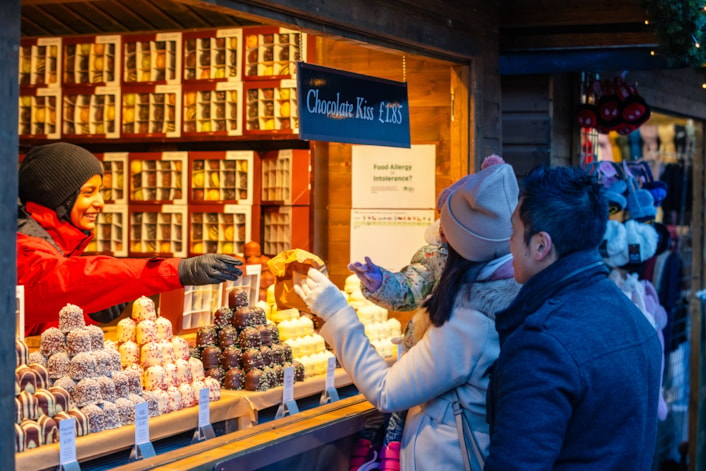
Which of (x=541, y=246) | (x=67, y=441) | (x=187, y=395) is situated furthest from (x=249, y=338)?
(x=541, y=246)

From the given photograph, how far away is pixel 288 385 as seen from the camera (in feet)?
12.6

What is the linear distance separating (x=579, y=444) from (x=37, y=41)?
17.9 feet

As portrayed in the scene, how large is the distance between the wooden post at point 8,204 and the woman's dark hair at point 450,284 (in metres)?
1.22

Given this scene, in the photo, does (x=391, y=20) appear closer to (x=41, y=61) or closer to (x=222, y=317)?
(x=222, y=317)

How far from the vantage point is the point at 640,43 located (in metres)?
5.52

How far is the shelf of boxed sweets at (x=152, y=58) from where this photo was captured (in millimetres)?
6180

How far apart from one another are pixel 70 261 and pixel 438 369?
5.17 ft

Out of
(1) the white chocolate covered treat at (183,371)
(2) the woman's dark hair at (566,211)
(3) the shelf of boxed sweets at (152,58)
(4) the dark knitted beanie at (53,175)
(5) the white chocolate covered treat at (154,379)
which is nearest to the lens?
(2) the woman's dark hair at (566,211)

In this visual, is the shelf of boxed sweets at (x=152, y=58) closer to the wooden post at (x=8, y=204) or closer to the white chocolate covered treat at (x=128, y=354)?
the white chocolate covered treat at (x=128, y=354)

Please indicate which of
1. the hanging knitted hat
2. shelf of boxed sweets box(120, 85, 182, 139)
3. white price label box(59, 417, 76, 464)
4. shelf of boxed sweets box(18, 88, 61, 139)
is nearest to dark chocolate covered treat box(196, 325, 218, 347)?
white price label box(59, 417, 76, 464)

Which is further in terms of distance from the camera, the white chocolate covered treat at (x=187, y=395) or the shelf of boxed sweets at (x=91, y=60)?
the shelf of boxed sweets at (x=91, y=60)

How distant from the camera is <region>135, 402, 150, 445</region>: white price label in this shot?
3100 millimetres

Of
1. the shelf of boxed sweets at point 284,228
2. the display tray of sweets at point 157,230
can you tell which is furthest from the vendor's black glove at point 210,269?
the display tray of sweets at point 157,230

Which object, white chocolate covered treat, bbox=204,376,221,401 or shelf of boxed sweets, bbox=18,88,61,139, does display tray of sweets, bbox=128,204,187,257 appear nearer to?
shelf of boxed sweets, bbox=18,88,61,139
